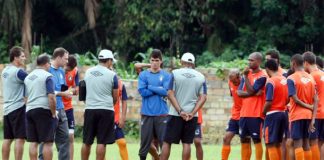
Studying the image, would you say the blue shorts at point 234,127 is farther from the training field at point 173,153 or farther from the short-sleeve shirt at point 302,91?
the training field at point 173,153

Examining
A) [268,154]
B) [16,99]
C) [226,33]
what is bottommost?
[268,154]

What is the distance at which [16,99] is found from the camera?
15.8 metres

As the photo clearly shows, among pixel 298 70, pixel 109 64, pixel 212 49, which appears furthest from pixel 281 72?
pixel 212 49

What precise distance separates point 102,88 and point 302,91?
330cm

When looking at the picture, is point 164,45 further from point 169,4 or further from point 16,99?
point 16,99

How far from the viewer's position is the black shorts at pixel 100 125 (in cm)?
1515

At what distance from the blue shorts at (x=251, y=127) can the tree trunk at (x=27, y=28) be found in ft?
54.0

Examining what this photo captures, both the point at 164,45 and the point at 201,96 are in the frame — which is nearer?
the point at 201,96

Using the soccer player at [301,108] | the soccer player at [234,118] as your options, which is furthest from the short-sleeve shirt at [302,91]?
the soccer player at [234,118]

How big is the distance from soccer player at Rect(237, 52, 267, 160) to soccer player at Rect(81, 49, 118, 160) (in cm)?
248

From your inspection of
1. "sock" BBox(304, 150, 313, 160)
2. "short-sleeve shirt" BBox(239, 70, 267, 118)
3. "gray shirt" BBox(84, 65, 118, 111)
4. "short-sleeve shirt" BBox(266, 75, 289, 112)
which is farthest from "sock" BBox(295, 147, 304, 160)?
"gray shirt" BBox(84, 65, 118, 111)

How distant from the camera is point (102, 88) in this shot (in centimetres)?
1517

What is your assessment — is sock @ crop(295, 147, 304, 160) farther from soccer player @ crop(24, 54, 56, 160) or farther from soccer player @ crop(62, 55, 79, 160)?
soccer player @ crop(62, 55, 79, 160)

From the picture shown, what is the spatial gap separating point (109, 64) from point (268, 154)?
322 centimetres
